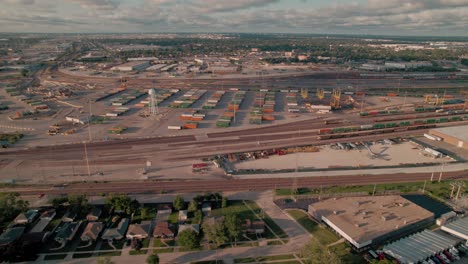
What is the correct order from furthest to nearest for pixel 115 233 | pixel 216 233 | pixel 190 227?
1. pixel 190 227
2. pixel 115 233
3. pixel 216 233

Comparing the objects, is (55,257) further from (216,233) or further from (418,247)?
(418,247)

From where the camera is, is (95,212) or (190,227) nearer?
(190,227)

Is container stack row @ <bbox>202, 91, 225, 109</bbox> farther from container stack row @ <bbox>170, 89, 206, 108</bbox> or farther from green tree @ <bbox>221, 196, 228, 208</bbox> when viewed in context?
green tree @ <bbox>221, 196, 228, 208</bbox>

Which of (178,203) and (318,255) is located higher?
(318,255)

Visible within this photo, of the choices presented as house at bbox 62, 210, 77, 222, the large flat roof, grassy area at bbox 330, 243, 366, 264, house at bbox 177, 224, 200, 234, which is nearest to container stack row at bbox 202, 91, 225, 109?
house at bbox 62, 210, 77, 222

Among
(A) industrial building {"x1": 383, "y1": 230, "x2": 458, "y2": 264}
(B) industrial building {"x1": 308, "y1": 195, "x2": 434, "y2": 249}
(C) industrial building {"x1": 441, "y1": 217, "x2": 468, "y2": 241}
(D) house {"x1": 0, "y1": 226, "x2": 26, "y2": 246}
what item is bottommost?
(D) house {"x1": 0, "y1": 226, "x2": 26, "y2": 246}

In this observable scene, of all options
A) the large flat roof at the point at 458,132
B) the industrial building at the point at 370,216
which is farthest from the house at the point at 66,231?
the large flat roof at the point at 458,132

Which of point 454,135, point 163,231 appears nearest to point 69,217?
point 163,231
